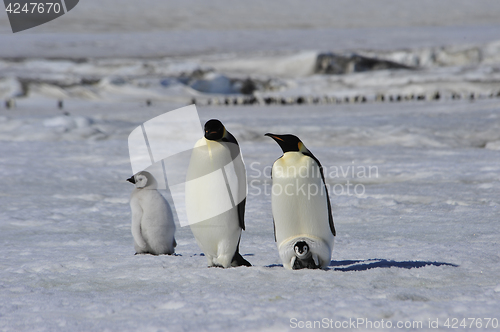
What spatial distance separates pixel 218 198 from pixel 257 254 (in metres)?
0.58

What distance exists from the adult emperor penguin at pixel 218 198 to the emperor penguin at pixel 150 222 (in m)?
0.44

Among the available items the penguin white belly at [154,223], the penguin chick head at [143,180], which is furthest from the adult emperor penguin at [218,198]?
the penguin chick head at [143,180]

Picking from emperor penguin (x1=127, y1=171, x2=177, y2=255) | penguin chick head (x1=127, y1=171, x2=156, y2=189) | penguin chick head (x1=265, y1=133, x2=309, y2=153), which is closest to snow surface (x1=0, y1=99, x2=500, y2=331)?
emperor penguin (x1=127, y1=171, x2=177, y2=255)

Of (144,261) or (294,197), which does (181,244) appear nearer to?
(144,261)

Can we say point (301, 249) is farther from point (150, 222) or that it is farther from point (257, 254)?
point (150, 222)

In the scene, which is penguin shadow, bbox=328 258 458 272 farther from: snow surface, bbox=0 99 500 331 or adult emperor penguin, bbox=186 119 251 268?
adult emperor penguin, bbox=186 119 251 268

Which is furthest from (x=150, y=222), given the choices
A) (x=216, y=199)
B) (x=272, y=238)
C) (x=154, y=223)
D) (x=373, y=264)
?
(x=373, y=264)

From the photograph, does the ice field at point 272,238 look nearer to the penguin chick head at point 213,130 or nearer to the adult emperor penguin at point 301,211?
the adult emperor penguin at point 301,211

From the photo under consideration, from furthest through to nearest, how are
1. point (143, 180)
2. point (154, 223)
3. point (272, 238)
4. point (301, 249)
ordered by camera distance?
1. point (272, 238)
2. point (143, 180)
3. point (154, 223)
4. point (301, 249)

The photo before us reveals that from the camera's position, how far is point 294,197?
267 centimetres

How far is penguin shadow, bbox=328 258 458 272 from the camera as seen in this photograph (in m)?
2.65

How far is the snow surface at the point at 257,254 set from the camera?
1986mm

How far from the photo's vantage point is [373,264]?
2.73 m

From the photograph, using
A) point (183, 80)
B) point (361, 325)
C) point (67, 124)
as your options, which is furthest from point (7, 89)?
point (361, 325)
